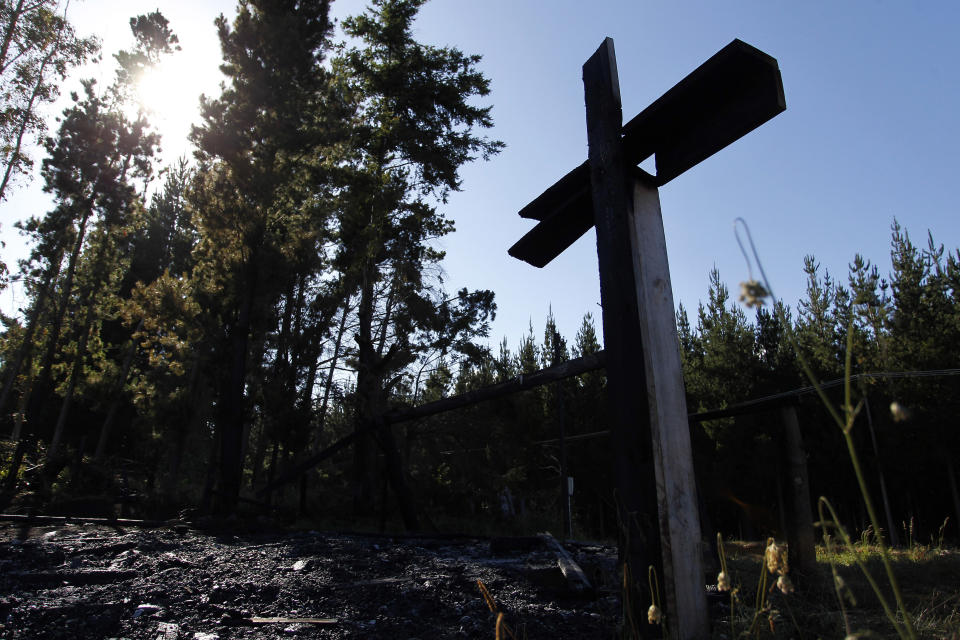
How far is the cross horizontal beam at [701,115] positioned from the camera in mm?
2396

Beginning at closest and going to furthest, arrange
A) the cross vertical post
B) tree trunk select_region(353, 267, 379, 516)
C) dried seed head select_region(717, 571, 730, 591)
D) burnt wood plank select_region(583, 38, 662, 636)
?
dried seed head select_region(717, 571, 730, 591) < the cross vertical post < burnt wood plank select_region(583, 38, 662, 636) < tree trunk select_region(353, 267, 379, 516)

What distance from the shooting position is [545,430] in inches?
1166

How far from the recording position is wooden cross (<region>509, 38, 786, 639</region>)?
89.6 inches

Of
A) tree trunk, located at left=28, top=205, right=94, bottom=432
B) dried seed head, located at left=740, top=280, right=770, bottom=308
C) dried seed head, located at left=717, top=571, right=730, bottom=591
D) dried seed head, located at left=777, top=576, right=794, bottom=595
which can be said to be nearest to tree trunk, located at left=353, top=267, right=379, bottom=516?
tree trunk, located at left=28, top=205, right=94, bottom=432

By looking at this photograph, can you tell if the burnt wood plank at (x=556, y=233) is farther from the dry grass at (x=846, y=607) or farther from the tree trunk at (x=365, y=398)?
the tree trunk at (x=365, y=398)

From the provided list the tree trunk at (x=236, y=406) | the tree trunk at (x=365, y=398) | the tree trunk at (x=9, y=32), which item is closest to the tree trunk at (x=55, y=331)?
the tree trunk at (x=9, y=32)

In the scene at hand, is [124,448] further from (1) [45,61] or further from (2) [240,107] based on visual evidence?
(2) [240,107]

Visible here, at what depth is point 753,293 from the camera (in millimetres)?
989

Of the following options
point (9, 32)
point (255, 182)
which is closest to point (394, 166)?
point (255, 182)

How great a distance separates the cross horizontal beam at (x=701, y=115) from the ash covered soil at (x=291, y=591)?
242 centimetres

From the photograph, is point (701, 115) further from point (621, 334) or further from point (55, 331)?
point (55, 331)

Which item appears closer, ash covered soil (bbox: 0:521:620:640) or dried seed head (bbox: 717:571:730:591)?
dried seed head (bbox: 717:571:730:591)

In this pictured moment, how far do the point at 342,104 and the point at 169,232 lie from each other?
2366cm

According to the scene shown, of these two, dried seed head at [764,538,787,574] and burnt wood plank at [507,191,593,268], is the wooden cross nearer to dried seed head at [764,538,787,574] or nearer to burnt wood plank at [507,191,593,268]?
burnt wood plank at [507,191,593,268]
